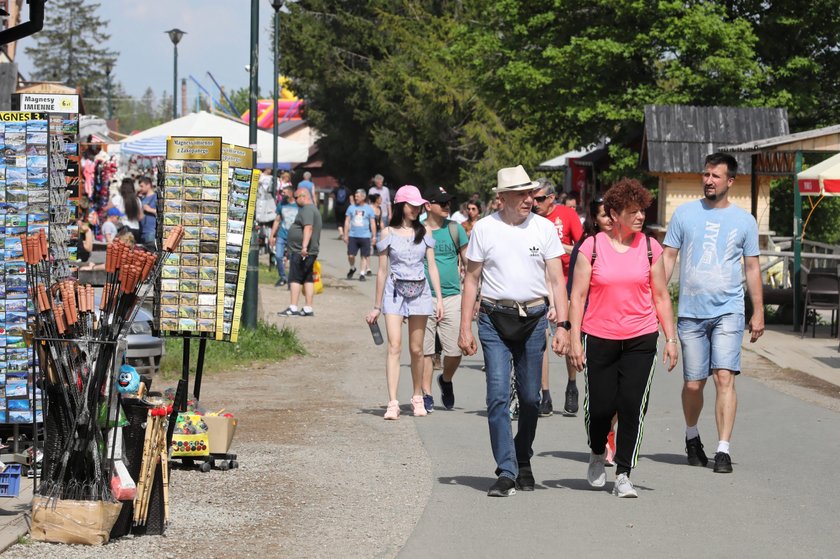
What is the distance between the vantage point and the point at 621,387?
8.02 m

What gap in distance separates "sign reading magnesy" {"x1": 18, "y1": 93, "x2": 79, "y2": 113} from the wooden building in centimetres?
2106

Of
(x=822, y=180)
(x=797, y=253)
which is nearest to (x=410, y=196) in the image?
(x=822, y=180)

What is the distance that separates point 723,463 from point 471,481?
66.9 inches

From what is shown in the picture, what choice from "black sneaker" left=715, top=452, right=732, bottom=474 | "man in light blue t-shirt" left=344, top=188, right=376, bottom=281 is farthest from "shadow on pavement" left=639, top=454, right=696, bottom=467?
"man in light blue t-shirt" left=344, top=188, right=376, bottom=281

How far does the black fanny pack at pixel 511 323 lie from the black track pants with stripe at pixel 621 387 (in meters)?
0.40

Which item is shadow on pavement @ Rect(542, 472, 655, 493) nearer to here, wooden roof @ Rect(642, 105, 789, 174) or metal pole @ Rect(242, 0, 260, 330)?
metal pole @ Rect(242, 0, 260, 330)

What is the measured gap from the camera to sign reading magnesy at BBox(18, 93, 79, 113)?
9.34m

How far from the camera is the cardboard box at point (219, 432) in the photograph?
28.8 feet

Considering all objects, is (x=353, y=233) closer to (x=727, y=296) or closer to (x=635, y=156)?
(x=635, y=156)

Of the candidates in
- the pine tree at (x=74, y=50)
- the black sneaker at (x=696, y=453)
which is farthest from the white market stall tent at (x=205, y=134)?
the pine tree at (x=74, y=50)

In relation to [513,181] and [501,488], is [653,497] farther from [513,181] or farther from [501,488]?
[513,181]

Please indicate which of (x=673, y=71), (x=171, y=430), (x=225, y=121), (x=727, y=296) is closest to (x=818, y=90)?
(x=673, y=71)

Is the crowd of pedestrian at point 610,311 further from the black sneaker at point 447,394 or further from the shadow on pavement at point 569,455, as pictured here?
the black sneaker at point 447,394

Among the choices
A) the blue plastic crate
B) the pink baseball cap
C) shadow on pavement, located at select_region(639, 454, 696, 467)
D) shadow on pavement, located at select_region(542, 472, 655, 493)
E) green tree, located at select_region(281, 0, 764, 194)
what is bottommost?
shadow on pavement, located at select_region(639, 454, 696, 467)
